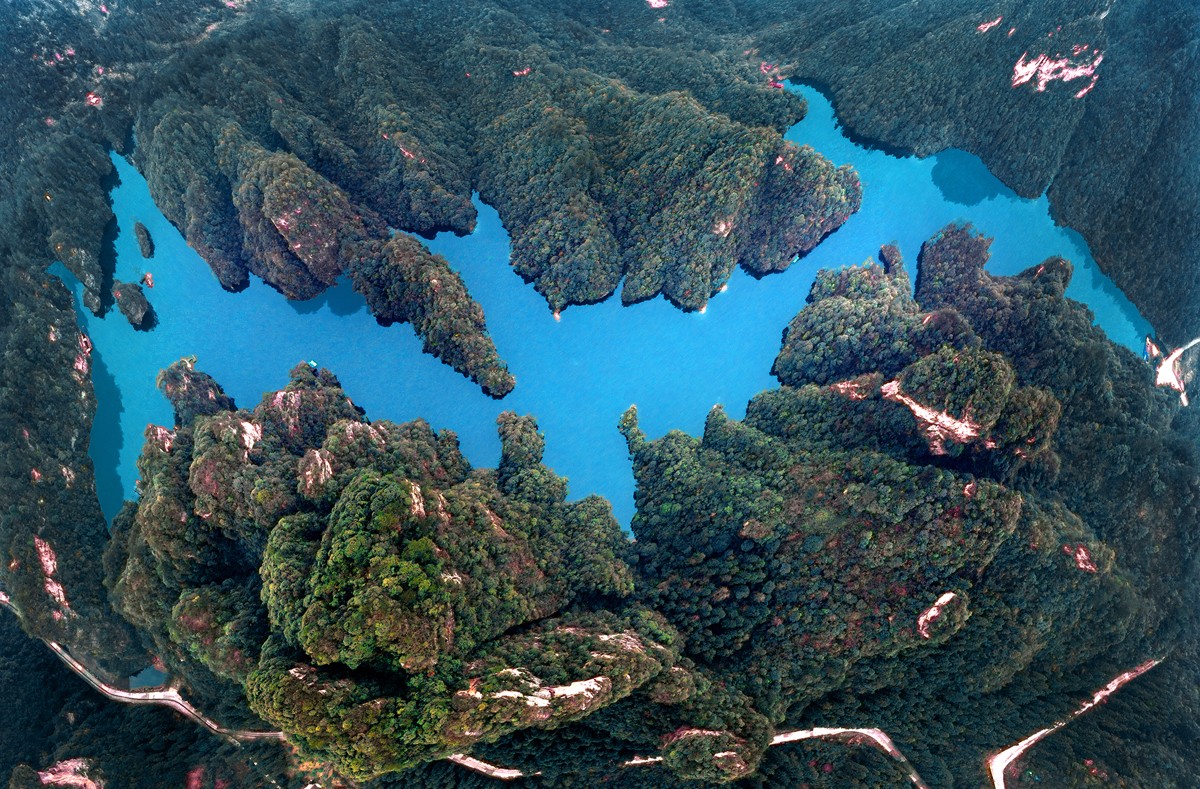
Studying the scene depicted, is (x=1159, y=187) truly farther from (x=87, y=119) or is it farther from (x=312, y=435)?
(x=87, y=119)

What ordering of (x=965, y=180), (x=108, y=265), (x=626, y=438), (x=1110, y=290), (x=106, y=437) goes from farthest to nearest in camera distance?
(x=965, y=180), (x=108, y=265), (x=1110, y=290), (x=106, y=437), (x=626, y=438)

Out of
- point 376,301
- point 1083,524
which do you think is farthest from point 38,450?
point 1083,524

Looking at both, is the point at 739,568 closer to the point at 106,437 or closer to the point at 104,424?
the point at 106,437

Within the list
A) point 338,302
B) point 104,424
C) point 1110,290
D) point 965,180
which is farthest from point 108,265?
point 1110,290

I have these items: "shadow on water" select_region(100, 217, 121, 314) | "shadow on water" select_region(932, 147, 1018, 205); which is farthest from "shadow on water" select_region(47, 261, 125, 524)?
"shadow on water" select_region(932, 147, 1018, 205)

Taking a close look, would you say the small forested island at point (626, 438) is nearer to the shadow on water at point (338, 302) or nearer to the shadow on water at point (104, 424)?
the shadow on water at point (104, 424)

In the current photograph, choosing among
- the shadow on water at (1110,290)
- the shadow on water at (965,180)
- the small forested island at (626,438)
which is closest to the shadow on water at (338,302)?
the small forested island at (626,438)
